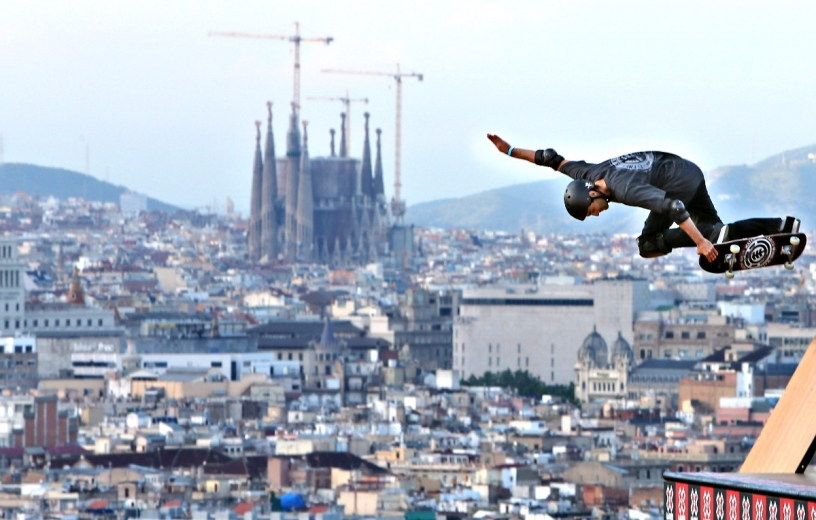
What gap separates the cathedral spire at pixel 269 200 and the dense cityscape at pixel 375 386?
94 cm

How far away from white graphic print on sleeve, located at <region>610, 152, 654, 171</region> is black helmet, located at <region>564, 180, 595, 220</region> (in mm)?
100

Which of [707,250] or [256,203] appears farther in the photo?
[256,203]

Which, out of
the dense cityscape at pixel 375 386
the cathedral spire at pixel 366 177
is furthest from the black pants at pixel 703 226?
the cathedral spire at pixel 366 177

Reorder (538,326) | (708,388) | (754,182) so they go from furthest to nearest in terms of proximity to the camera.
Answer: (754,182), (538,326), (708,388)

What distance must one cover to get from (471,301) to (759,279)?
34.3 m

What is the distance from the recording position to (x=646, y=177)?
948 centimetres

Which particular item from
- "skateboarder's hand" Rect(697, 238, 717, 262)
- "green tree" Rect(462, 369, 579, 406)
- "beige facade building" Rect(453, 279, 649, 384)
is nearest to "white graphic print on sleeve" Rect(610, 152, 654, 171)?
"skateboarder's hand" Rect(697, 238, 717, 262)

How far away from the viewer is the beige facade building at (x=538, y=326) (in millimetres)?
104938

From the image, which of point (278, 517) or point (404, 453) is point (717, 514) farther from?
point (404, 453)

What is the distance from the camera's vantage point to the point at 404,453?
70.8 m

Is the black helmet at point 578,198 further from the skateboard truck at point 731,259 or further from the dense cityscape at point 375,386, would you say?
the dense cityscape at point 375,386

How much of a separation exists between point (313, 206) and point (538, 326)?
163 feet

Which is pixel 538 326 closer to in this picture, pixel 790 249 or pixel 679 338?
pixel 679 338

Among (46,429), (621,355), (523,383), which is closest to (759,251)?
(46,429)
